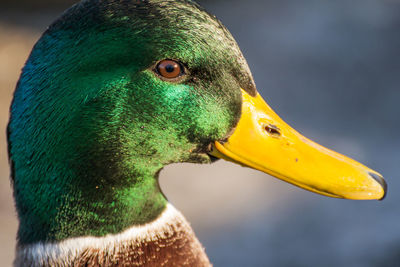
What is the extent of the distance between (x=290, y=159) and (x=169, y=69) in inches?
10.7

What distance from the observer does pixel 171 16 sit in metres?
0.94

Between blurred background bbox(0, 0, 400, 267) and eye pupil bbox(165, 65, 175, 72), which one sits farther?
blurred background bbox(0, 0, 400, 267)

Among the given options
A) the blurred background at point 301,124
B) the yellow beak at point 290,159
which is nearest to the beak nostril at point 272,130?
the yellow beak at point 290,159

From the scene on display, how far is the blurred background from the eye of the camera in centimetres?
241

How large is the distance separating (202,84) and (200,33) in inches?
3.5

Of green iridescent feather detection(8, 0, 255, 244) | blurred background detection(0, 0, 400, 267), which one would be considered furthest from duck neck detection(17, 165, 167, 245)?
blurred background detection(0, 0, 400, 267)

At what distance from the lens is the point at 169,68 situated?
37.1 inches

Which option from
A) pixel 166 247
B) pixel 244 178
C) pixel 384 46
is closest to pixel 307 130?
pixel 244 178

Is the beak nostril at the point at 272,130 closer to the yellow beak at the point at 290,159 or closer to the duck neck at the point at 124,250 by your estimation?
the yellow beak at the point at 290,159

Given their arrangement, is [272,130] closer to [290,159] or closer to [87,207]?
[290,159]

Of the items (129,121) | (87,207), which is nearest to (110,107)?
(129,121)

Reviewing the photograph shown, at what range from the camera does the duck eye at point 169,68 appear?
3.09 ft

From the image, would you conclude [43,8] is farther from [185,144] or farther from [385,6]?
[185,144]

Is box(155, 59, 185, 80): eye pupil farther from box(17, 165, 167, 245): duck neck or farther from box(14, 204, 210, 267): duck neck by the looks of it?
box(14, 204, 210, 267): duck neck
